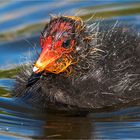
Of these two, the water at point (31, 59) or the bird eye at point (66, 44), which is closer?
the water at point (31, 59)

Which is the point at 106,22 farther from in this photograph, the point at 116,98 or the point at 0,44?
the point at 116,98

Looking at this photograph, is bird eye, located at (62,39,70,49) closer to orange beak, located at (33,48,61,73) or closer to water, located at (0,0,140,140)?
orange beak, located at (33,48,61,73)

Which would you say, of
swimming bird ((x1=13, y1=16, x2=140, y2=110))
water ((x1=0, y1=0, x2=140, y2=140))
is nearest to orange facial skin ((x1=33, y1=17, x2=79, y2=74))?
swimming bird ((x1=13, y1=16, x2=140, y2=110))

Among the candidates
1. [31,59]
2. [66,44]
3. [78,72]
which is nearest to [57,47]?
[66,44]

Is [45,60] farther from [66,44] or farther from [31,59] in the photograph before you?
[31,59]

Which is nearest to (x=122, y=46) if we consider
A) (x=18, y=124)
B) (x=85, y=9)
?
(x=18, y=124)

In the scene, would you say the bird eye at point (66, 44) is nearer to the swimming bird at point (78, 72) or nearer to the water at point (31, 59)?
the swimming bird at point (78, 72)

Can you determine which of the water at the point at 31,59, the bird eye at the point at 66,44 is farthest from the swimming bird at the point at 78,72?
the water at the point at 31,59
